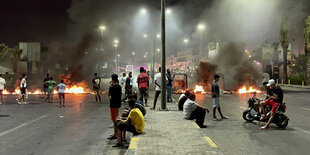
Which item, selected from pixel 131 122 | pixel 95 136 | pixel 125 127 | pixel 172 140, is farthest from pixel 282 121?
pixel 95 136

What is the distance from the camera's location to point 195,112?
8.70 meters

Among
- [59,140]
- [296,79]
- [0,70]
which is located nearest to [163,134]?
[59,140]

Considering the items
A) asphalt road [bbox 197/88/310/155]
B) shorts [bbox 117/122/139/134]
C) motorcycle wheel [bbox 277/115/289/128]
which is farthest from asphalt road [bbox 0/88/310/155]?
shorts [bbox 117/122/139/134]

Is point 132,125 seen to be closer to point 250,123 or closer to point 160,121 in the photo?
point 160,121

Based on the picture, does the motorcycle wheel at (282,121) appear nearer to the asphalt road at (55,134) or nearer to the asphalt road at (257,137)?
the asphalt road at (257,137)

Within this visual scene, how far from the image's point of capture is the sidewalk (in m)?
5.26

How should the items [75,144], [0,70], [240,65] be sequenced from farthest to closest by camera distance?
1. [0,70]
2. [240,65]
3. [75,144]

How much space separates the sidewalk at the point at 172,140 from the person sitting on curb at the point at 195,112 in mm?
374

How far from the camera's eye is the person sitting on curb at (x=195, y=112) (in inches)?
336

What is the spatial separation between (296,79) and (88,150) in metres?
41.0

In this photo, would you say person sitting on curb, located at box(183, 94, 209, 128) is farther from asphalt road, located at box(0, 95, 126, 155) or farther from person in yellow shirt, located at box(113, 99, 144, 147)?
person in yellow shirt, located at box(113, 99, 144, 147)

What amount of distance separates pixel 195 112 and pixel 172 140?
9.10ft

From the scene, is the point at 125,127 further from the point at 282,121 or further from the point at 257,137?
the point at 282,121

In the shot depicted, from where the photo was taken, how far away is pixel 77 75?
1214 inches
